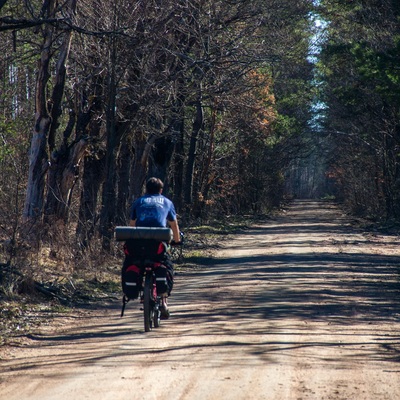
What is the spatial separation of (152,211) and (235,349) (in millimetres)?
2412

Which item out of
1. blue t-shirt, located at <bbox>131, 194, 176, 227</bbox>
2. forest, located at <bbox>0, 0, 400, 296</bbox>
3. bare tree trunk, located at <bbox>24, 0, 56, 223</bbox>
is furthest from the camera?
bare tree trunk, located at <bbox>24, 0, 56, 223</bbox>

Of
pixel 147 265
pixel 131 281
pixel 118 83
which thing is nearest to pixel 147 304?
pixel 131 281

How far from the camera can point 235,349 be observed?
868 centimetres

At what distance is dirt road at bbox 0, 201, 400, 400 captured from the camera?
6.97m

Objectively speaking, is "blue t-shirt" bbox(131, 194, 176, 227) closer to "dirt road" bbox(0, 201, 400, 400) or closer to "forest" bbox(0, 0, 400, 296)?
"dirt road" bbox(0, 201, 400, 400)

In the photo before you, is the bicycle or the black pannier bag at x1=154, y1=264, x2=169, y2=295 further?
the black pannier bag at x1=154, y1=264, x2=169, y2=295

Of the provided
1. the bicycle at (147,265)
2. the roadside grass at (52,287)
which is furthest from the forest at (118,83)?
the bicycle at (147,265)

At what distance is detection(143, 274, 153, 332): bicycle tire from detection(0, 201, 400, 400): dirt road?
0.14 metres

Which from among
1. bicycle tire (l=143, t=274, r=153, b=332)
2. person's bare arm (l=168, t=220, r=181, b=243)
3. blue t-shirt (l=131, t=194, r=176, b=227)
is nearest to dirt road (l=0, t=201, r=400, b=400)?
bicycle tire (l=143, t=274, r=153, b=332)

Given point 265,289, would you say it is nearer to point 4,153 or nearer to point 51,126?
point 51,126

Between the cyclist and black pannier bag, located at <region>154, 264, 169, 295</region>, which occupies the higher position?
the cyclist

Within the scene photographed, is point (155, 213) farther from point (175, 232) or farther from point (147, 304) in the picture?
point (147, 304)

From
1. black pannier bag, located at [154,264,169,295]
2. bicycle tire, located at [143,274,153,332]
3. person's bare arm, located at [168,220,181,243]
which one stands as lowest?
bicycle tire, located at [143,274,153,332]

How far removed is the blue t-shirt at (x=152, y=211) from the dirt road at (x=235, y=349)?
1.41 metres
